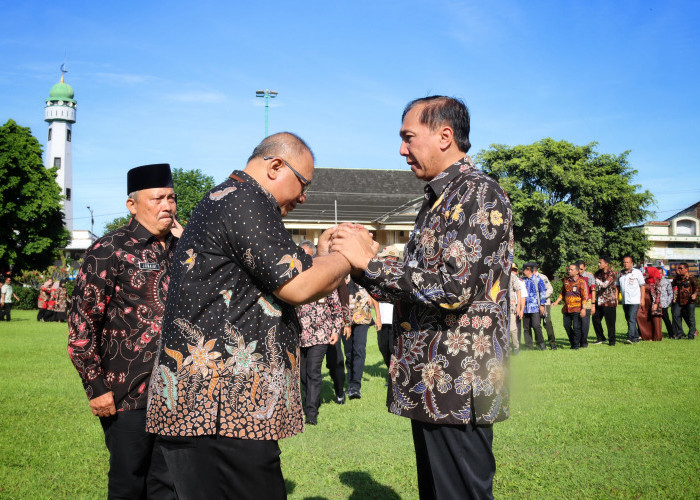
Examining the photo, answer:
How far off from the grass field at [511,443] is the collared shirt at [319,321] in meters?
1.12

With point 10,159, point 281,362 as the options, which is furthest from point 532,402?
point 10,159

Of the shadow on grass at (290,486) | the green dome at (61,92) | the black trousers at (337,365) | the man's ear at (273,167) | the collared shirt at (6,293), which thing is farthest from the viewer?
the green dome at (61,92)

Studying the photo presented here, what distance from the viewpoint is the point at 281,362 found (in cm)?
253

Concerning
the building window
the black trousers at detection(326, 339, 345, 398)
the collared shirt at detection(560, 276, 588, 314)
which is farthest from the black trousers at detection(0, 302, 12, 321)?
the building window

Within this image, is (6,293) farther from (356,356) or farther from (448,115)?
(448,115)

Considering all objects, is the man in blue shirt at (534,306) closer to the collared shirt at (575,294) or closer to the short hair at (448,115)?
the collared shirt at (575,294)

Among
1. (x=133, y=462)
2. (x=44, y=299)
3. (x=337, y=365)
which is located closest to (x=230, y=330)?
(x=133, y=462)

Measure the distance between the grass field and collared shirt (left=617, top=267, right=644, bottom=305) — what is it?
19.8ft

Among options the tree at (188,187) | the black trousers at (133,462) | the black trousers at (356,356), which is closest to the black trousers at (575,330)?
the black trousers at (356,356)

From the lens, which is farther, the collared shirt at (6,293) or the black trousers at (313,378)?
the collared shirt at (6,293)

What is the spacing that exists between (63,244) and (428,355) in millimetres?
51981

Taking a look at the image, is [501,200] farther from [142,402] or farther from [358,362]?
[358,362]

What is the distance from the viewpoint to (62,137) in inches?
3172

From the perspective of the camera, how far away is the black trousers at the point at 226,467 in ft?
8.07
